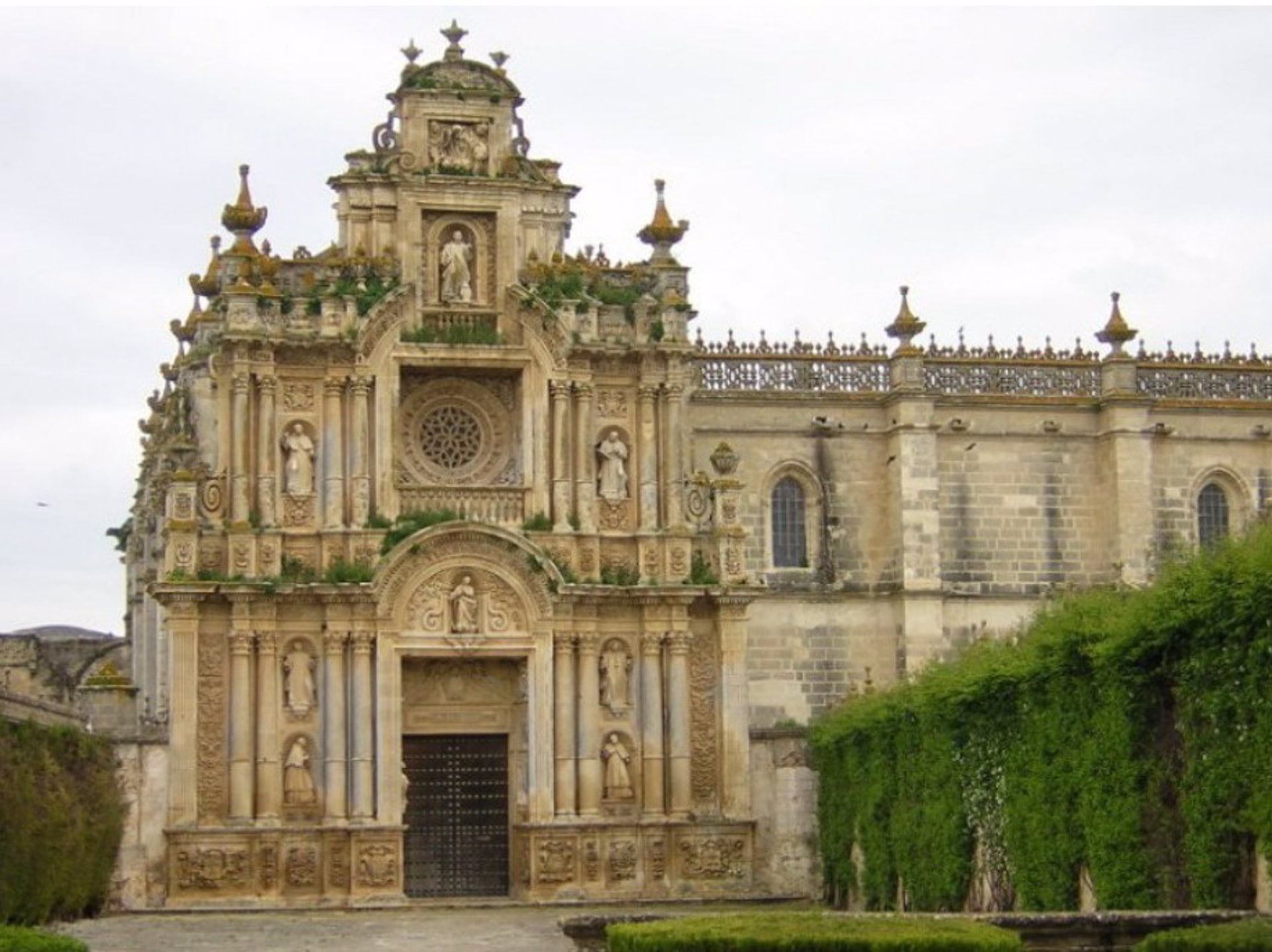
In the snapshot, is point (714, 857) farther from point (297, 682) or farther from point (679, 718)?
point (297, 682)

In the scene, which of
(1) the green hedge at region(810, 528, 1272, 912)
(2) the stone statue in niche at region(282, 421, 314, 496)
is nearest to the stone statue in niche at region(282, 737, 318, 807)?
(2) the stone statue in niche at region(282, 421, 314, 496)

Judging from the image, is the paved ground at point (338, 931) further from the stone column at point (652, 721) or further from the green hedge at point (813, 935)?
the green hedge at point (813, 935)

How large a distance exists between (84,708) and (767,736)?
12.4 m

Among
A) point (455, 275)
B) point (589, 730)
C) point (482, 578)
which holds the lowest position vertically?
point (589, 730)

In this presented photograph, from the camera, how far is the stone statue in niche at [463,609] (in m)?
44.7

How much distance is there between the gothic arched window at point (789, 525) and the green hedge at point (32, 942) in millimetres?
23211

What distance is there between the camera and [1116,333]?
50281mm

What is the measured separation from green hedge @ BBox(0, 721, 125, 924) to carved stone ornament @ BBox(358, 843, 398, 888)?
4218 millimetres

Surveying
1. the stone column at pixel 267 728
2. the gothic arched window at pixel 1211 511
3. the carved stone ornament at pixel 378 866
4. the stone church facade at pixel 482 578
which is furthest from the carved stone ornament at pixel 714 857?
the gothic arched window at pixel 1211 511

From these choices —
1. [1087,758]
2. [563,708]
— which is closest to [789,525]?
[563,708]

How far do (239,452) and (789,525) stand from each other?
11.3 m

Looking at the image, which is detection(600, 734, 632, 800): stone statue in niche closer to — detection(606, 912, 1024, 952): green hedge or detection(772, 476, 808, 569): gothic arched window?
detection(772, 476, 808, 569): gothic arched window

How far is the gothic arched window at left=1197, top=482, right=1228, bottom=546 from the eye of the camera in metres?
50.8

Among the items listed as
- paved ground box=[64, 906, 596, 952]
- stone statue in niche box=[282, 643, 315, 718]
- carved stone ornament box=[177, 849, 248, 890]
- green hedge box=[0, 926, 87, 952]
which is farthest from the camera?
stone statue in niche box=[282, 643, 315, 718]
